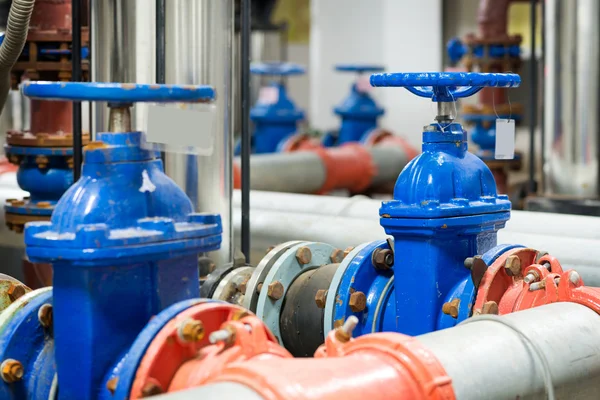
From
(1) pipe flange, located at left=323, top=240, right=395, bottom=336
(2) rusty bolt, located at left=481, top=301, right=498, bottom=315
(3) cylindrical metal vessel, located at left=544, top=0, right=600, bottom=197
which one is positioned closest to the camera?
(2) rusty bolt, located at left=481, top=301, right=498, bottom=315

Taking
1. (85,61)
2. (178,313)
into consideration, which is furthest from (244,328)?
(85,61)

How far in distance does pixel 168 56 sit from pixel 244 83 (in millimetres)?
227

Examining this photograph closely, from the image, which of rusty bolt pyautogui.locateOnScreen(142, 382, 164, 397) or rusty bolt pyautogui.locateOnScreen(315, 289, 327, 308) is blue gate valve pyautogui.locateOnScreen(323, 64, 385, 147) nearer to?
rusty bolt pyautogui.locateOnScreen(315, 289, 327, 308)

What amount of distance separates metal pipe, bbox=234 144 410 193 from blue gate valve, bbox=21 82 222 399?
78.5 inches

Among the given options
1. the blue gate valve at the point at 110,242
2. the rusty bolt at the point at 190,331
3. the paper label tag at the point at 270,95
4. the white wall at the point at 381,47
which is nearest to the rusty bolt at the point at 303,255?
the blue gate valve at the point at 110,242

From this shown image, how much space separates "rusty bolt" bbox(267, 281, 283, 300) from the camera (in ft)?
5.22

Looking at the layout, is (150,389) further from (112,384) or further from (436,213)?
(436,213)

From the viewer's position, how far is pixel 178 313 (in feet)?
3.85

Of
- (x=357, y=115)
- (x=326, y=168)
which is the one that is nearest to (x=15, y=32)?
(x=326, y=168)

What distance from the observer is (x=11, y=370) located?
1285mm

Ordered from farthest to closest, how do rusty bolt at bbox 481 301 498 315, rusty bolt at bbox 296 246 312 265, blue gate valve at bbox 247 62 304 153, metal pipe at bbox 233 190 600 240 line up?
blue gate valve at bbox 247 62 304 153, metal pipe at bbox 233 190 600 240, rusty bolt at bbox 296 246 312 265, rusty bolt at bbox 481 301 498 315

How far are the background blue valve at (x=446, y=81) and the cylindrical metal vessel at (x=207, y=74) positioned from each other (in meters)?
0.33

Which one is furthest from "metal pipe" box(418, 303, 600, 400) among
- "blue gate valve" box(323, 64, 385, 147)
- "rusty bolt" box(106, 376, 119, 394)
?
"blue gate valve" box(323, 64, 385, 147)

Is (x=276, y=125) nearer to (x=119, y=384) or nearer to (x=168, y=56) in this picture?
(x=168, y=56)
